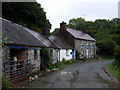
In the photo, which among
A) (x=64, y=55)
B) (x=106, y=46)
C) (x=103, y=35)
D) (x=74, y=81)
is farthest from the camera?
(x=103, y=35)

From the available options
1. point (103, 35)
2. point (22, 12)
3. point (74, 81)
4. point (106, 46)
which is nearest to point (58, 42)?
point (22, 12)

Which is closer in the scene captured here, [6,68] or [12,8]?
[6,68]

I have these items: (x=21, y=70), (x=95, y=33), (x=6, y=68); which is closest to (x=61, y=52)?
(x=21, y=70)

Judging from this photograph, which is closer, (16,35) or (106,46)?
(16,35)

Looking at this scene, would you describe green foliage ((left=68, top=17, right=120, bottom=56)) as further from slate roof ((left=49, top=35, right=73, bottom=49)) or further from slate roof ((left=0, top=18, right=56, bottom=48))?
slate roof ((left=0, top=18, right=56, bottom=48))

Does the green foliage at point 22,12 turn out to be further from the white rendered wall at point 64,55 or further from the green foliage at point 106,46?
the green foliage at point 106,46

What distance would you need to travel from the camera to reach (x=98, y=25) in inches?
2717

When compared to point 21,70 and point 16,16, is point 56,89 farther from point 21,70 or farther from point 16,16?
point 16,16

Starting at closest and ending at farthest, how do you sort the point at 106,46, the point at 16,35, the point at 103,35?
the point at 16,35, the point at 106,46, the point at 103,35

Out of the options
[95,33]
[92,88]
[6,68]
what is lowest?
[92,88]

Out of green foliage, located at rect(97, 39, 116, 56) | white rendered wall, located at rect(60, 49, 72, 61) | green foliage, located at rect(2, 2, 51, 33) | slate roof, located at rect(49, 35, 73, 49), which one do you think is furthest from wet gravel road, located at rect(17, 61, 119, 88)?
green foliage, located at rect(97, 39, 116, 56)

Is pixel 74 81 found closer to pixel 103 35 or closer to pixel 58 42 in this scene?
pixel 58 42

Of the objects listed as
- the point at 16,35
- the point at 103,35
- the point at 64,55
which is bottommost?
the point at 64,55

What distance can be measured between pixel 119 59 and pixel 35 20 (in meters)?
29.5
